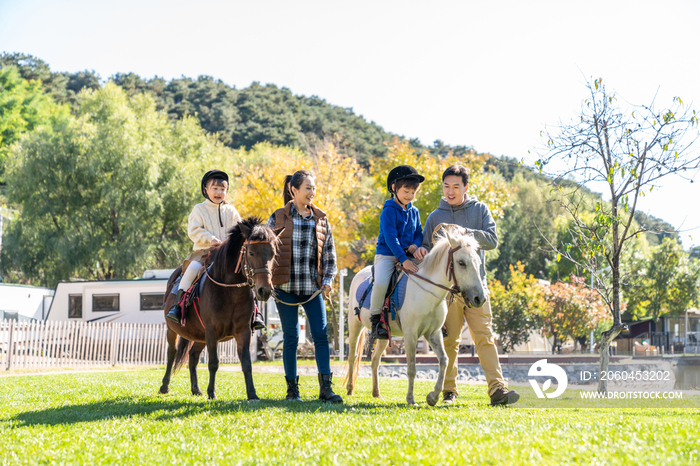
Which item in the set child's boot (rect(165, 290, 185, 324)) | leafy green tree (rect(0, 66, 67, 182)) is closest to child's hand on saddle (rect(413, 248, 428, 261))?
child's boot (rect(165, 290, 185, 324))

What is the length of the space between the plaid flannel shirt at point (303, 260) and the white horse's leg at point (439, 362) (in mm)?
1290

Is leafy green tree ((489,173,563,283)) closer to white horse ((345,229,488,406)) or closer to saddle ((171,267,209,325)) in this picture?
white horse ((345,229,488,406))

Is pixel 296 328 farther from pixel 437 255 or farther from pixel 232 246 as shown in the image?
pixel 437 255

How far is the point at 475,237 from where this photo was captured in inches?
270

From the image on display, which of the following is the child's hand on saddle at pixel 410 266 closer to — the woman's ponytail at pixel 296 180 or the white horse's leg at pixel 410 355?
the white horse's leg at pixel 410 355

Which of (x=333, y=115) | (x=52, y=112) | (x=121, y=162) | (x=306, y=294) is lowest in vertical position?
(x=306, y=294)

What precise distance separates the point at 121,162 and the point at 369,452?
94.9ft

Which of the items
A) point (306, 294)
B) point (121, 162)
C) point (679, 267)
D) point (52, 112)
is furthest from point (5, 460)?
point (52, 112)

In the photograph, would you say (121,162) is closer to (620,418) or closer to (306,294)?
(306,294)

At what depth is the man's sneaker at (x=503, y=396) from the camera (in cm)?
644

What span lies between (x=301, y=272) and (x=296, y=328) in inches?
26.3

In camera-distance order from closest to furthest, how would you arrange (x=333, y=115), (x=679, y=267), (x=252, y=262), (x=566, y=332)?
1. (x=252, y=262)
2. (x=566, y=332)
3. (x=679, y=267)
4. (x=333, y=115)

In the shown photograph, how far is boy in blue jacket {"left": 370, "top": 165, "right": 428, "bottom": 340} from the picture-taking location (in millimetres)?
6688

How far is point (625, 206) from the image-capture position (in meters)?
9.81
